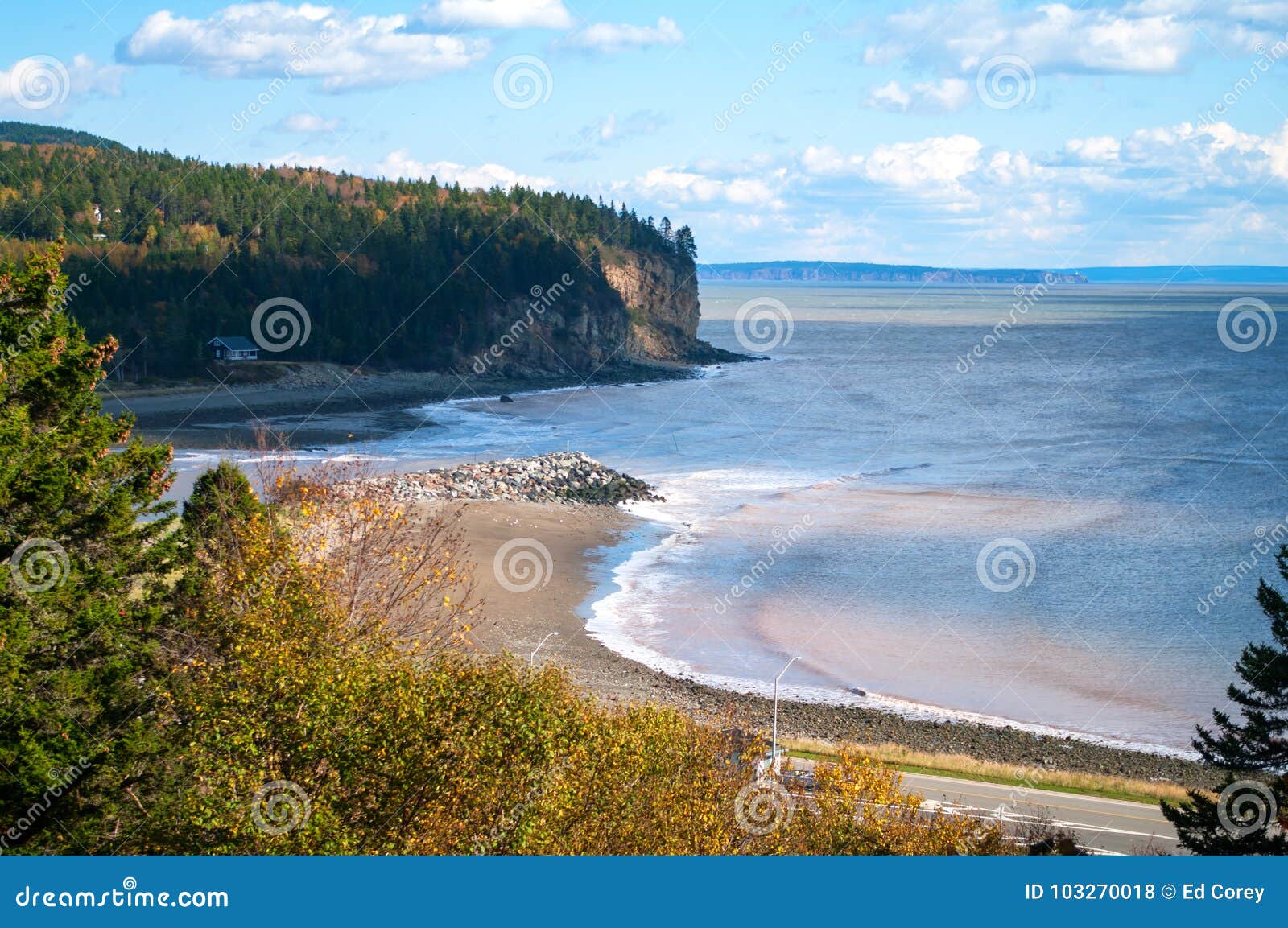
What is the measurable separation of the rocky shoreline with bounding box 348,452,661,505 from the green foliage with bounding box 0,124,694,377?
59.8 meters

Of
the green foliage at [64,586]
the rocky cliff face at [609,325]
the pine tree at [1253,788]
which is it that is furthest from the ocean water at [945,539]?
the rocky cliff face at [609,325]

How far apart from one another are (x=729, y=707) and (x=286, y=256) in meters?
121

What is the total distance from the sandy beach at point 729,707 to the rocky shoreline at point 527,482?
14567mm

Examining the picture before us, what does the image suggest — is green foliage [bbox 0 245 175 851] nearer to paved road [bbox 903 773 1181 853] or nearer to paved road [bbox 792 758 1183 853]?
paved road [bbox 792 758 1183 853]

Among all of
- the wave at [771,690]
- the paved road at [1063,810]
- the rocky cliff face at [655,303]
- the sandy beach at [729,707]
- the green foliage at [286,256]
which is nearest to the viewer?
the paved road at [1063,810]

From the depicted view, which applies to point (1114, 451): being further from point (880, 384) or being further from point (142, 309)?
point (142, 309)

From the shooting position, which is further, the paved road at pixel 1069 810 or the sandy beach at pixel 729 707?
the sandy beach at pixel 729 707

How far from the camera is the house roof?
12144 centimetres

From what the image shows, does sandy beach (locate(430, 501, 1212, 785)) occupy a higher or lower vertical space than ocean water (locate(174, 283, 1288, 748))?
lower

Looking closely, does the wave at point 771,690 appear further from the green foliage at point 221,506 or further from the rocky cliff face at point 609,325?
the rocky cliff face at point 609,325

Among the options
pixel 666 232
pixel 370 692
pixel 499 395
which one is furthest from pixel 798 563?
pixel 666 232

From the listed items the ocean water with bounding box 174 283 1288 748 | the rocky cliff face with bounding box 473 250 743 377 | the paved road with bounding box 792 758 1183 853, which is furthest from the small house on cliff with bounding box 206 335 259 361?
the paved road with bounding box 792 758 1183 853

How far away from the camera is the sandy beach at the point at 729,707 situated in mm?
32156

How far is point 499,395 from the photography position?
123500 mm
